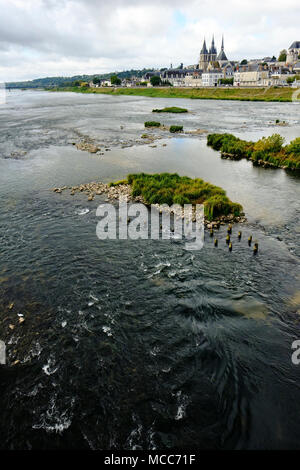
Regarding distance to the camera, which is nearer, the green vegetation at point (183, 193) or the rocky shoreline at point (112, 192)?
the rocky shoreline at point (112, 192)

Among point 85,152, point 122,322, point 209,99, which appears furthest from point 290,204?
point 209,99

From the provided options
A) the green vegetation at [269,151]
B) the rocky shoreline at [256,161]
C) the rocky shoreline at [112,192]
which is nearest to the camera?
the rocky shoreline at [112,192]

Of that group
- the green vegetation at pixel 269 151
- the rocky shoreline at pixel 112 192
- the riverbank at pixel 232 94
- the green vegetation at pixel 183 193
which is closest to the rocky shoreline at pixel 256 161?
the green vegetation at pixel 269 151

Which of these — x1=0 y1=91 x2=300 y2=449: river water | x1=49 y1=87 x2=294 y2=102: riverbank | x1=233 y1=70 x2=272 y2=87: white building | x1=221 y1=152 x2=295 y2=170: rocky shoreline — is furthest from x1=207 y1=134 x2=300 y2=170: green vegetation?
x1=233 y1=70 x2=272 y2=87: white building

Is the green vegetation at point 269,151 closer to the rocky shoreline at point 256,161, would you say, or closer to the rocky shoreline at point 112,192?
the rocky shoreline at point 256,161

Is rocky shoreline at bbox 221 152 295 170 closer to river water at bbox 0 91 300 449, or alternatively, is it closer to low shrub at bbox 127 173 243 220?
river water at bbox 0 91 300 449
